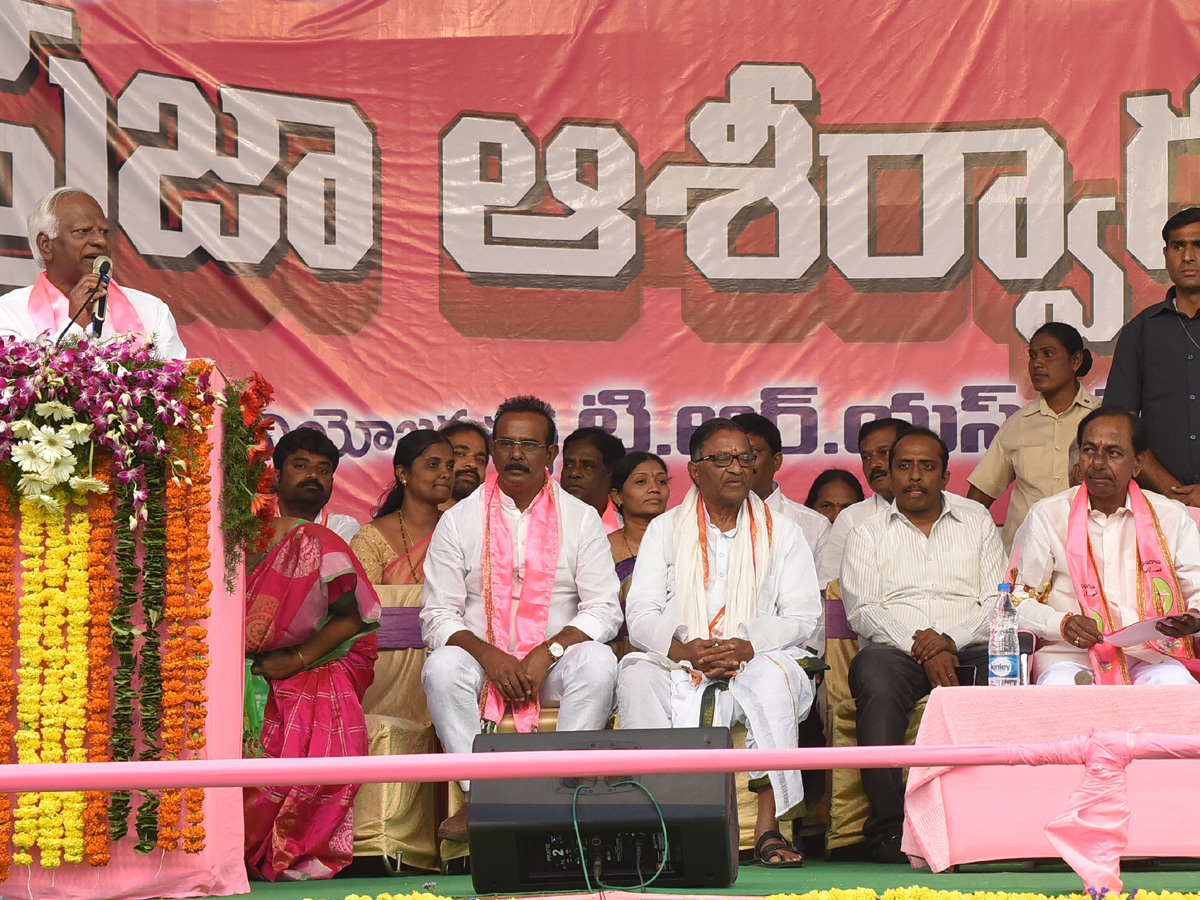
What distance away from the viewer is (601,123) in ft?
22.5

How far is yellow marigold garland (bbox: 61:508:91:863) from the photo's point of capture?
147 inches

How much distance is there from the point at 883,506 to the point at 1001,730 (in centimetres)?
202

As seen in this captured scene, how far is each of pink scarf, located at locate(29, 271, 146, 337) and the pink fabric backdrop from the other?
17.7 inches

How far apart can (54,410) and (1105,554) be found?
138 inches

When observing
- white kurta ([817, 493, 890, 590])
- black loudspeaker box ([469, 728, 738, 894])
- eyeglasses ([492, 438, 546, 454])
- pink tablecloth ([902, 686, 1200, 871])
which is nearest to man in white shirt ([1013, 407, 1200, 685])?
pink tablecloth ([902, 686, 1200, 871])

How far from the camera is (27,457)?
3727 millimetres

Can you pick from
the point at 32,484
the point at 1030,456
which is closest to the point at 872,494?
the point at 1030,456

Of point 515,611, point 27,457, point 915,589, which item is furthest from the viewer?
point 915,589

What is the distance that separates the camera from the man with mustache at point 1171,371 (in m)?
5.77

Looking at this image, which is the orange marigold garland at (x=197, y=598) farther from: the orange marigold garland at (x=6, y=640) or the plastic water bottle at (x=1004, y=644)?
the plastic water bottle at (x=1004, y=644)

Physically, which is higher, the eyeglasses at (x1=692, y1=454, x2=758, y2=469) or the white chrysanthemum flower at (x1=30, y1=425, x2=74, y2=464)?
the eyeglasses at (x1=692, y1=454, x2=758, y2=469)

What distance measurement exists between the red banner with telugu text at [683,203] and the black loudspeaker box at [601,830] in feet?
11.1

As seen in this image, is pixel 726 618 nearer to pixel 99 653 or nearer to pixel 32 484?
pixel 99 653

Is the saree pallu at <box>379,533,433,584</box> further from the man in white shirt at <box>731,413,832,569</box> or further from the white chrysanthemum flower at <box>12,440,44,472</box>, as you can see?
the white chrysanthemum flower at <box>12,440,44,472</box>
